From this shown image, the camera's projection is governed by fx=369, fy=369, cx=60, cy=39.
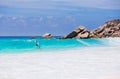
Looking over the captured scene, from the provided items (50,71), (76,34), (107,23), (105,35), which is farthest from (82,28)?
(50,71)

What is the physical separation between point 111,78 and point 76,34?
267 ft

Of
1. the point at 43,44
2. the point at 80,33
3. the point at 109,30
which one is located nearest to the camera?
the point at 43,44

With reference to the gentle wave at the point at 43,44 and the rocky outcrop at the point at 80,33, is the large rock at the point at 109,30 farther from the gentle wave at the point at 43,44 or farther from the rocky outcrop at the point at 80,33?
the gentle wave at the point at 43,44

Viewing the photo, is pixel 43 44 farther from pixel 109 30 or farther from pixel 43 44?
pixel 109 30

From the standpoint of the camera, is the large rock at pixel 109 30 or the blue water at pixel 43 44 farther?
the large rock at pixel 109 30

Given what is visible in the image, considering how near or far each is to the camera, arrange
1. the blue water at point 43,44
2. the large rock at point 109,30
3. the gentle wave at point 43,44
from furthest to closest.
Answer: the large rock at point 109,30 → the gentle wave at point 43,44 → the blue water at point 43,44

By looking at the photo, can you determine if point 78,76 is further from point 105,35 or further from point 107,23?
point 107,23

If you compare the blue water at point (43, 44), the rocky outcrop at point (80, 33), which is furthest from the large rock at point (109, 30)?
the blue water at point (43, 44)

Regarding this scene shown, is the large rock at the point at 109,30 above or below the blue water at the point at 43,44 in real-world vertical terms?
below

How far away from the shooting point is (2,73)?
1513 cm

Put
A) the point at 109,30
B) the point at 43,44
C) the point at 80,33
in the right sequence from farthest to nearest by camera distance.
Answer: the point at 109,30
the point at 80,33
the point at 43,44

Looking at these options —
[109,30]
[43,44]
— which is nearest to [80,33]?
[109,30]

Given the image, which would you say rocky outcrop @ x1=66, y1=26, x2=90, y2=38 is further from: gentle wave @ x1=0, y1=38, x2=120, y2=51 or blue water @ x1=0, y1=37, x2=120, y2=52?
gentle wave @ x1=0, y1=38, x2=120, y2=51

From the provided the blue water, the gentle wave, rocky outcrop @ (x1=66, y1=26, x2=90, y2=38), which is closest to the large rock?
rocky outcrop @ (x1=66, y1=26, x2=90, y2=38)
